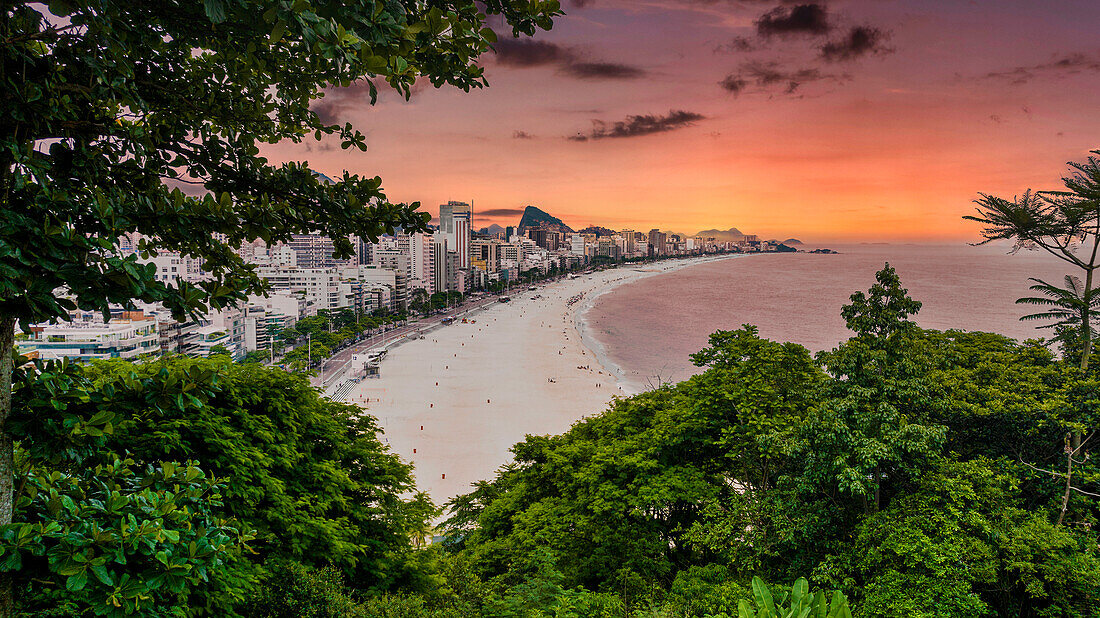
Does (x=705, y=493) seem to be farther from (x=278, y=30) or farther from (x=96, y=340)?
(x=96, y=340)

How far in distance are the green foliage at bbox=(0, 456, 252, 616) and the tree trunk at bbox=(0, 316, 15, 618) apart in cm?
4

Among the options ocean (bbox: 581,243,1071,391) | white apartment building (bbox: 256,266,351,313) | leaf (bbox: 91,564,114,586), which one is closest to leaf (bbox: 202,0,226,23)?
leaf (bbox: 91,564,114,586)

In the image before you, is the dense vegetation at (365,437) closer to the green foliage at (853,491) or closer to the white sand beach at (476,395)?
the green foliage at (853,491)

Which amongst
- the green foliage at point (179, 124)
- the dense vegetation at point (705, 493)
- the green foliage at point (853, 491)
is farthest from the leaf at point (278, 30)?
the green foliage at point (853, 491)

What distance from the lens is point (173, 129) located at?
248 centimetres

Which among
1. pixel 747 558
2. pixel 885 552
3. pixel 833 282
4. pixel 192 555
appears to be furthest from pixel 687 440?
pixel 833 282

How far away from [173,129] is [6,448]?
150 centimetres

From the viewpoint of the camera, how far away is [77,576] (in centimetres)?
167

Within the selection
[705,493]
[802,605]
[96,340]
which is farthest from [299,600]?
[96,340]

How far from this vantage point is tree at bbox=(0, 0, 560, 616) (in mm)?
1668

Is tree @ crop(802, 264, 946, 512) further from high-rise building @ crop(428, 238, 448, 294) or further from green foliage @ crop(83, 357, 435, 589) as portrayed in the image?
high-rise building @ crop(428, 238, 448, 294)

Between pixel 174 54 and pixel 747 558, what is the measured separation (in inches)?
356

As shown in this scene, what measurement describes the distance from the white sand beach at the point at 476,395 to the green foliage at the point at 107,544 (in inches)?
733

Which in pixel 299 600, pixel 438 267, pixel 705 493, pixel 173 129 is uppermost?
pixel 438 267
